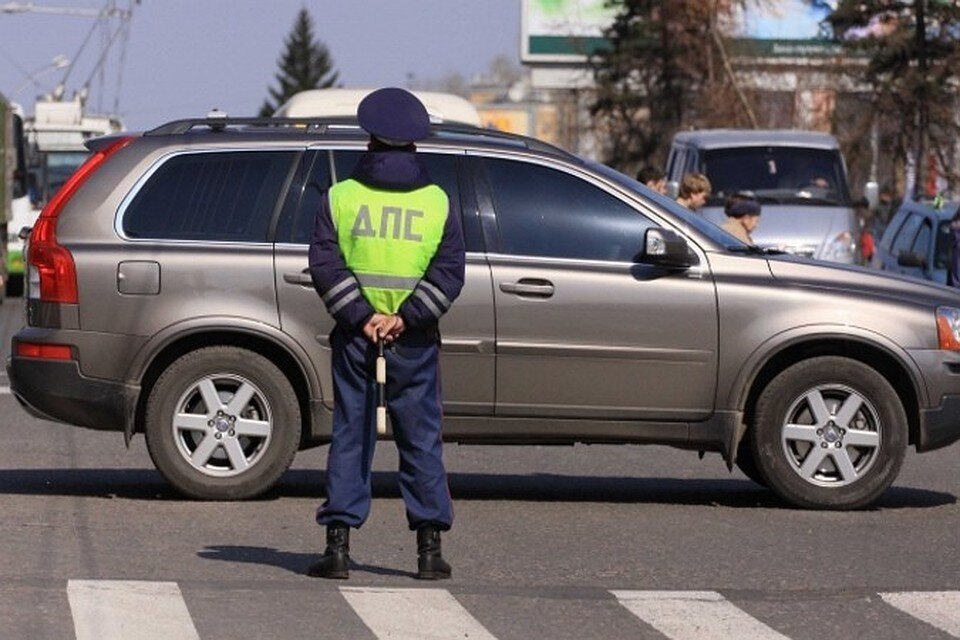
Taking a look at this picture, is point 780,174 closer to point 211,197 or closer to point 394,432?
point 211,197

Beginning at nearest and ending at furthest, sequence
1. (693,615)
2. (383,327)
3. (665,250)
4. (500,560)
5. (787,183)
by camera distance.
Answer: (693,615)
(383,327)
(500,560)
(665,250)
(787,183)

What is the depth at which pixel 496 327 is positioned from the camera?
435 inches

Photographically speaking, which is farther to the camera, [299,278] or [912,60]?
[912,60]

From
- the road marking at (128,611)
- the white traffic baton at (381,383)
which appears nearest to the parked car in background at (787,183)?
the white traffic baton at (381,383)

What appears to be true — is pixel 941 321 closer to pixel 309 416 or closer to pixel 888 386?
pixel 888 386

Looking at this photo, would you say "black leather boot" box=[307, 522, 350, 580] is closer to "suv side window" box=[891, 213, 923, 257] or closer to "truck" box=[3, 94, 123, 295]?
"suv side window" box=[891, 213, 923, 257]

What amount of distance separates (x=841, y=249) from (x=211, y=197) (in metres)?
14.1

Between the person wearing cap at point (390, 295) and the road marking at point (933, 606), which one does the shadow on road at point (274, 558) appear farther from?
the road marking at point (933, 606)

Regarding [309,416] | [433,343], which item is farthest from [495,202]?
[433,343]

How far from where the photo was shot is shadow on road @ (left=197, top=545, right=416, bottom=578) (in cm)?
914

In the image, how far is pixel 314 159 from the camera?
1138cm

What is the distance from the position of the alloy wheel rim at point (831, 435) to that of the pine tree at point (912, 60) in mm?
28646

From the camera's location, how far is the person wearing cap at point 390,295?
8.52 meters

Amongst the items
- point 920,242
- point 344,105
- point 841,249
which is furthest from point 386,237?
point 841,249
